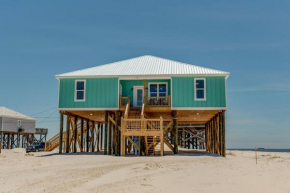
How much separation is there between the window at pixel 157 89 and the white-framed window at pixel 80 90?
535 cm

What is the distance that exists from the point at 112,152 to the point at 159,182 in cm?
1634

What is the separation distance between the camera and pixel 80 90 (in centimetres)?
Answer: 2936

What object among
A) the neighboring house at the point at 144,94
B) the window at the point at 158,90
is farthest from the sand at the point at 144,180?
the window at the point at 158,90

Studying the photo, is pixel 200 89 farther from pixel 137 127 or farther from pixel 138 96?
pixel 137 127

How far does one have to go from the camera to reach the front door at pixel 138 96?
30297 millimetres

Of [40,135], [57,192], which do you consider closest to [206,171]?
[57,192]

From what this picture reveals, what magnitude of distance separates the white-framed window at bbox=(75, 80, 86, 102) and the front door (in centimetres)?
419

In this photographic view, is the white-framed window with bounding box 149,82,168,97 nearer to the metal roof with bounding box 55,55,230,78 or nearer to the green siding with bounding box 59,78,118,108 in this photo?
the metal roof with bounding box 55,55,230,78

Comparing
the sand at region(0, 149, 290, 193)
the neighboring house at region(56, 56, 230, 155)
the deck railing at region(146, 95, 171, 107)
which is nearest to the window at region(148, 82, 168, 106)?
the neighboring house at region(56, 56, 230, 155)

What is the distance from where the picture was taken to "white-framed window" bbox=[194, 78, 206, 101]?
1112 inches

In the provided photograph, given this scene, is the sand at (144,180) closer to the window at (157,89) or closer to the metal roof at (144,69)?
Result: the metal roof at (144,69)

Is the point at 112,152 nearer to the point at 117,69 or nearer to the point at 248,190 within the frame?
the point at 117,69

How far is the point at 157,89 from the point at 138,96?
1699 millimetres

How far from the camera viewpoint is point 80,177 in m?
14.9
